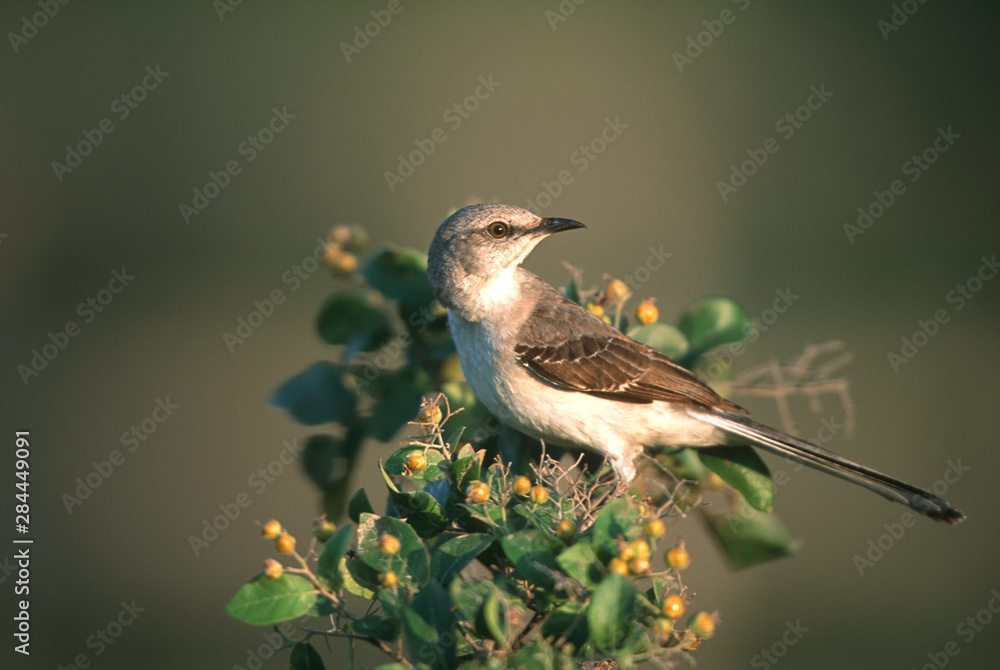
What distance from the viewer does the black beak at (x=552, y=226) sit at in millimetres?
2965

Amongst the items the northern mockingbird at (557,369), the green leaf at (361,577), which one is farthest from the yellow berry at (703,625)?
the northern mockingbird at (557,369)

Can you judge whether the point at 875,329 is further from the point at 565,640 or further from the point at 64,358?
the point at 64,358

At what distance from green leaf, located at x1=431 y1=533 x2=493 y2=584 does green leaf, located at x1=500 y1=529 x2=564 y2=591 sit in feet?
0.23

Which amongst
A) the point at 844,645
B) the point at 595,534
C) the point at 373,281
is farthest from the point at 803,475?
the point at 595,534

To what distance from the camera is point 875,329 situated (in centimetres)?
690

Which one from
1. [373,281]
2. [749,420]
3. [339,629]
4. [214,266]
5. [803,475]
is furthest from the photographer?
[214,266]

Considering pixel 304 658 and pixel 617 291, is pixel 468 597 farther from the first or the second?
pixel 617 291

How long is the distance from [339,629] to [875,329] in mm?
6503

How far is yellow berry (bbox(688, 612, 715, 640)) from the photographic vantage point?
1441 mm

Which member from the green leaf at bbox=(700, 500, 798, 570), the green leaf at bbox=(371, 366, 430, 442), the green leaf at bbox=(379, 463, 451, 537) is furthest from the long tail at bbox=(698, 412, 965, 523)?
the green leaf at bbox=(379, 463, 451, 537)

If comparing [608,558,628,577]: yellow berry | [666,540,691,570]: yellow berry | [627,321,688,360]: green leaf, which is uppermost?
[627,321,688,360]: green leaf

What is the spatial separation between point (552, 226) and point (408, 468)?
1459 mm

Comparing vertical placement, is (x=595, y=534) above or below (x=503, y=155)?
below

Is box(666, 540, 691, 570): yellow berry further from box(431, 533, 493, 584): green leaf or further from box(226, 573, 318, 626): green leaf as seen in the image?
box(226, 573, 318, 626): green leaf
